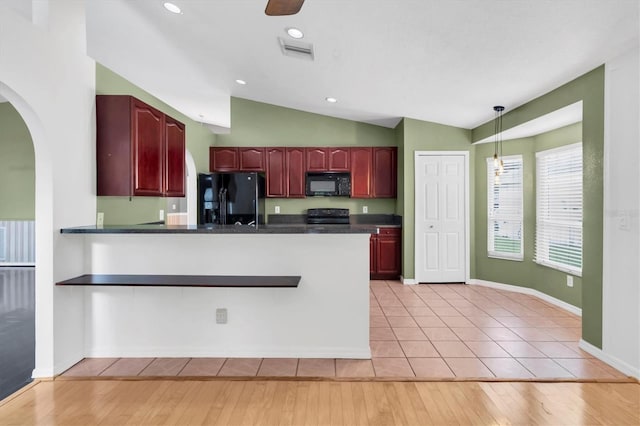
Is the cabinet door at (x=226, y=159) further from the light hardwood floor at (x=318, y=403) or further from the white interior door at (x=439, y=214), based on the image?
the light hardwood floor at (x=318, y=403)

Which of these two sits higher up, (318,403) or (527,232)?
(527,232)

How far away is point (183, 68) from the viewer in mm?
4156

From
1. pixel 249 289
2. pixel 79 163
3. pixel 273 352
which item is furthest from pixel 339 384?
pixel 79 163

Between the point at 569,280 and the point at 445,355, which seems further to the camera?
the point at 569,280

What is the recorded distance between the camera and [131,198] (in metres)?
3.26

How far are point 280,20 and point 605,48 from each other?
96.4 inches

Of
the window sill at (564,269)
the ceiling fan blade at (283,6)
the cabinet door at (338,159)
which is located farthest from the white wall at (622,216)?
the cabinet door at (338,159)

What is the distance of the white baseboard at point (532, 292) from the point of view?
383cm

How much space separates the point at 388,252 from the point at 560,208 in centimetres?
234

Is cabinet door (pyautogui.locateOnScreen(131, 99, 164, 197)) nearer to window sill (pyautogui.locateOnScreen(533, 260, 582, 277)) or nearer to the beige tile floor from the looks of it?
the beige tile floor

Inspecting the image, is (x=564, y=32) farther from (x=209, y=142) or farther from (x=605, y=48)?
(x=209, y=142)

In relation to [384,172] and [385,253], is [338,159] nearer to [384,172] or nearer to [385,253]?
[384,172]

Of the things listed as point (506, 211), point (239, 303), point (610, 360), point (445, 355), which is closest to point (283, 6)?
point (239, 303)

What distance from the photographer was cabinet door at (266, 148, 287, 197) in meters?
5.52
